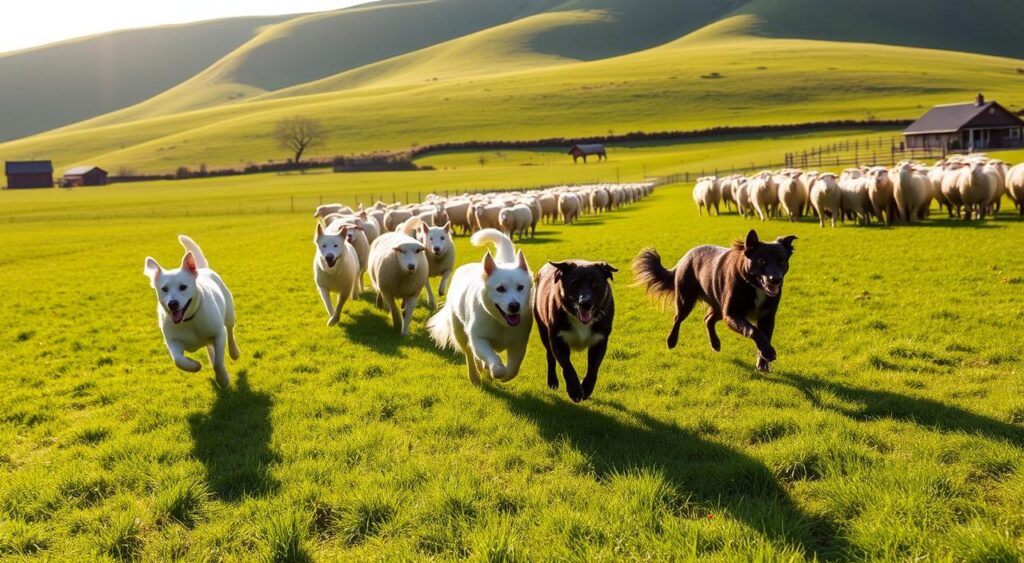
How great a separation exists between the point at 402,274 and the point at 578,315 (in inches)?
200

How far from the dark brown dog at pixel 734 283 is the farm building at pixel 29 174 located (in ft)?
410

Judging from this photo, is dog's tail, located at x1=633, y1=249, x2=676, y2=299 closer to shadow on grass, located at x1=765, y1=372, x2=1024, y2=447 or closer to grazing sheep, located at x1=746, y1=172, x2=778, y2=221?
shadow on grass, located at x1=765, y1=372, x2=1024, y2=447

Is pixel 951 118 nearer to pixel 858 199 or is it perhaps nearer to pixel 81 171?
pixel 858 199

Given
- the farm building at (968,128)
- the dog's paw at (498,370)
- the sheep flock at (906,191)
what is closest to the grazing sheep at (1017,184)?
the sheep flock at (906,191)

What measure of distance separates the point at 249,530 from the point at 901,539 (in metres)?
4.03

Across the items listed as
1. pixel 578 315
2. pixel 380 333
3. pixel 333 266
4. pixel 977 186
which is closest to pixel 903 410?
pixel 578 315

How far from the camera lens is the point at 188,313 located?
7645 mm

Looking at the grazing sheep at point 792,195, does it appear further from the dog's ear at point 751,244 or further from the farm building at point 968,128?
the farm building at point 968,128

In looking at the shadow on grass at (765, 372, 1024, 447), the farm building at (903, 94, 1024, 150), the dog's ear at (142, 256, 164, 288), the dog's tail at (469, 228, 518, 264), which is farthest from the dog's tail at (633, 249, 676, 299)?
the farm building at (903, 94, 1024, 150)

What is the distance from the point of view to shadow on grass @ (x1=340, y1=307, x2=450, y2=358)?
32.5 ft

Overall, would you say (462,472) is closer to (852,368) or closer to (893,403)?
(893,403)

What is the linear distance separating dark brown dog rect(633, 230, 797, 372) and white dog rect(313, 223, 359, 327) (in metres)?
4.77

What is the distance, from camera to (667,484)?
509 centimetres

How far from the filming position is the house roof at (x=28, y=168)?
359 feet
